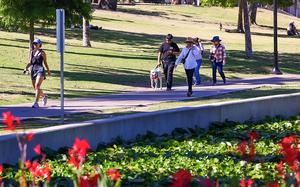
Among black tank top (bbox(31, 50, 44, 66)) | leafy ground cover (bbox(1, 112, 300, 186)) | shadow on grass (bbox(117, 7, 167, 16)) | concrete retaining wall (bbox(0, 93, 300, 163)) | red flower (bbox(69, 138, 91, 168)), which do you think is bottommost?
leafy ground cover (bbox(1, 112, 300, 186))

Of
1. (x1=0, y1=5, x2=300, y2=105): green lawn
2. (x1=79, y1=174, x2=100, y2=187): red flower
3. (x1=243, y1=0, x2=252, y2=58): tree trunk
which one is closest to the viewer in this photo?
(x1=79, y1=174, x2=100, y2=187): red flower

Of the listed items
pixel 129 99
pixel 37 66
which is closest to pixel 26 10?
pixel 129 99

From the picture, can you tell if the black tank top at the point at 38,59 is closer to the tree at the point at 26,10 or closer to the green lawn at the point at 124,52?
the green lawn at the point at 124,52

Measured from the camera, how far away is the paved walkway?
1775 centimetres

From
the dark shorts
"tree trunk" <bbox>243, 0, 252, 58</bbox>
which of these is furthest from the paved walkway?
"tree trunk" <bbox>243, 0, 252, 58</bbox>

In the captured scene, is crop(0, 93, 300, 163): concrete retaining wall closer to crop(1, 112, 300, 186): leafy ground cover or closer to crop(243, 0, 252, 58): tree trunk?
crop(1, 112, 300, 186): leafy ground cover

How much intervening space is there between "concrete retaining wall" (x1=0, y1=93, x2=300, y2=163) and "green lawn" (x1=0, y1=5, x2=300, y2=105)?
277 inches

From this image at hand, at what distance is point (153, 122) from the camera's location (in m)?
12.9

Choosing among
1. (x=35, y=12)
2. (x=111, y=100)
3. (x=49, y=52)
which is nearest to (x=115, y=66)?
(x=49, y=52)

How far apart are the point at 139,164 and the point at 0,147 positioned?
183cm

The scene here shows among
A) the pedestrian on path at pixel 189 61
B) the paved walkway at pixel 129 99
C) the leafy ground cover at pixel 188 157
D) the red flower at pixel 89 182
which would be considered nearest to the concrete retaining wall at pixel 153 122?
the leafy ground cover at pixel 188 157

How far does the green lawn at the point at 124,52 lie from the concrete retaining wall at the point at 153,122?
7026 mm

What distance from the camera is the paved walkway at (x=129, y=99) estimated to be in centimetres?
1775

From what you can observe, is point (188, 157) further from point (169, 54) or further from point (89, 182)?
point (169, 54)
